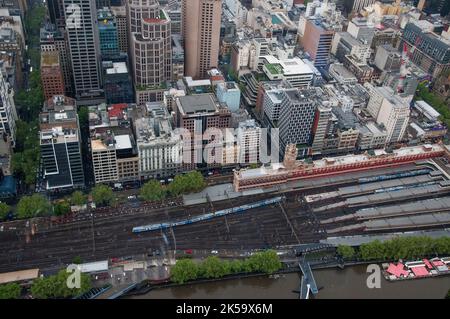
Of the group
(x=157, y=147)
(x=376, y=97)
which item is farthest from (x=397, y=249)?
(x=157, y=147)

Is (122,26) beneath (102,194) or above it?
above

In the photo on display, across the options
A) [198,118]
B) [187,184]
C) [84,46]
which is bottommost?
[187,184]

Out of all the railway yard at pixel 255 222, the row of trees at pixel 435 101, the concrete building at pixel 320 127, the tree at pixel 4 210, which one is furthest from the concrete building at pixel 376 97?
the tree at pixel 4 210

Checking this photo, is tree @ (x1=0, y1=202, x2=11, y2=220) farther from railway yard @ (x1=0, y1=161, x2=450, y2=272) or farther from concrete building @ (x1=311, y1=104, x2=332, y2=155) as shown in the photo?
concrete building @ (x1=311, y1=104, x2=332, y2=155)

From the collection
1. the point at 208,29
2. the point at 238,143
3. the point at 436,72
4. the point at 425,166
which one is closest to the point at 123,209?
the point at 238,143

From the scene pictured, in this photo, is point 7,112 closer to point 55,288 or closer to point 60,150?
point 60,150

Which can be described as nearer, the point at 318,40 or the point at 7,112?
the point at 7,112

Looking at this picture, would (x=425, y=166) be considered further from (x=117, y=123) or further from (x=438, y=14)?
(x=438, y=14)
